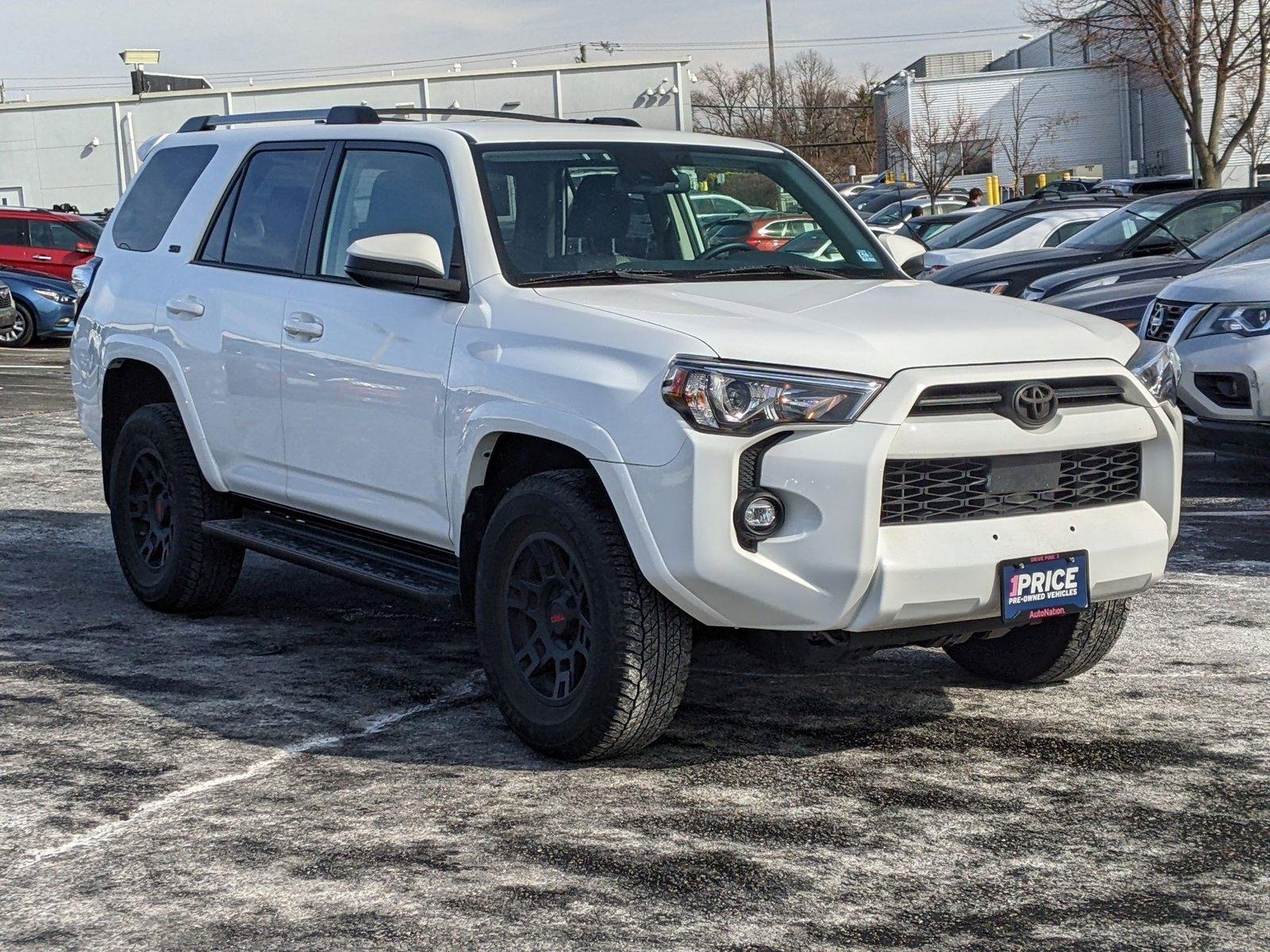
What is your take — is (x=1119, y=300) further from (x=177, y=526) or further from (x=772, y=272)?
(x=177, y=526)

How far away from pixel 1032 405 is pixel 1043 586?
19.5 inches

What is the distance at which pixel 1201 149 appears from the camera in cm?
2825

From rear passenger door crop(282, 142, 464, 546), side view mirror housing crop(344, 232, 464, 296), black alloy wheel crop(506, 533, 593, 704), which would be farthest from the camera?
rear passenger door crop(282, 142, 464, 546)

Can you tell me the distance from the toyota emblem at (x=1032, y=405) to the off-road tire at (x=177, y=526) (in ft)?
11.2

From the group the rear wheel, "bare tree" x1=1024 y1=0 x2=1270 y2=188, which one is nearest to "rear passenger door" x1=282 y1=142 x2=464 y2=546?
the rear wheel

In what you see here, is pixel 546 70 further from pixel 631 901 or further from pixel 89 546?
pixel 631 901

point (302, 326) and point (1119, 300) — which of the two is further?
point (1119, 300)

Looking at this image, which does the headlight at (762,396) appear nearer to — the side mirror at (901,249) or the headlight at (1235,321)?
the side mirror at (901,249)

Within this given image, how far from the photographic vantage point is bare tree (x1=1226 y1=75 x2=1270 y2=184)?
1462 inches

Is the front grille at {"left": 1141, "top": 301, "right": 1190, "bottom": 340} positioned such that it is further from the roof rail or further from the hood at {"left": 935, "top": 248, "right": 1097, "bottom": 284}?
the roof rail

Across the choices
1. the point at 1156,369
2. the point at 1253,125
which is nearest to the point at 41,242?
the point at 1156,369

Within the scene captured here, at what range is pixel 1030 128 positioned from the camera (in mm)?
72250

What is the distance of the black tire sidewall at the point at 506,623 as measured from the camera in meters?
4.55

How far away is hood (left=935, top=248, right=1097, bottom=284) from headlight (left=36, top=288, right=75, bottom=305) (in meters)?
11.4
